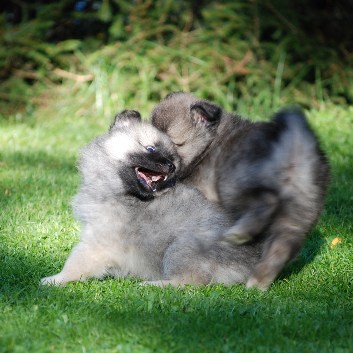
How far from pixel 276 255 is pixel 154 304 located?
0.71 meters

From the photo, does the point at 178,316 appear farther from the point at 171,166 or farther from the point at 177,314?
the point at 171,166

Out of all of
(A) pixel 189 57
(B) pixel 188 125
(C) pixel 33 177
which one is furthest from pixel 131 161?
(A) pixel 189 57

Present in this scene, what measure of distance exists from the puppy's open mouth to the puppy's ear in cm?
52

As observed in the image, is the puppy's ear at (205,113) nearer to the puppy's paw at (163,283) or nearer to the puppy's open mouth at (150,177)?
the puppy's open mouth at (150,177)

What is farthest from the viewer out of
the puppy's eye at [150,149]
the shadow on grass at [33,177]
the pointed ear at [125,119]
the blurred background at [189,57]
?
the blurred background at [189,57]

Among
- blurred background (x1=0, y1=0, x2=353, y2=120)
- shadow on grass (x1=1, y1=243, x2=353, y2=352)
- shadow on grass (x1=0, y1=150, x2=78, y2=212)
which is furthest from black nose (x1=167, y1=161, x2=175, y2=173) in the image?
blurred background (x1=0, y1=0, x2=353, y2=120)

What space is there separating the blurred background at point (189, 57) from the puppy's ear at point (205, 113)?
14.0 feet

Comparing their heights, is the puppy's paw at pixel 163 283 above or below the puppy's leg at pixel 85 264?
above

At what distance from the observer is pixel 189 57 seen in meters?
9.28

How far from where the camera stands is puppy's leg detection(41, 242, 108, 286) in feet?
13.4

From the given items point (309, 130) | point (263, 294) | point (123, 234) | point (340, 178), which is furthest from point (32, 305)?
point (340, 178)

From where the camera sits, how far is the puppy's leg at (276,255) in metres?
3.88

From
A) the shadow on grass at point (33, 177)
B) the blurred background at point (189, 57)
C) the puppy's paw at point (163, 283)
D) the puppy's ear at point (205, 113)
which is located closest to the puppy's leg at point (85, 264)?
the puppy's paw at point (163, 283)

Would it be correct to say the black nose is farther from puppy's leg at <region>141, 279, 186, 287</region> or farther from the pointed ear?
puppy's leg at <region>141, 279, 186, 287</region>
